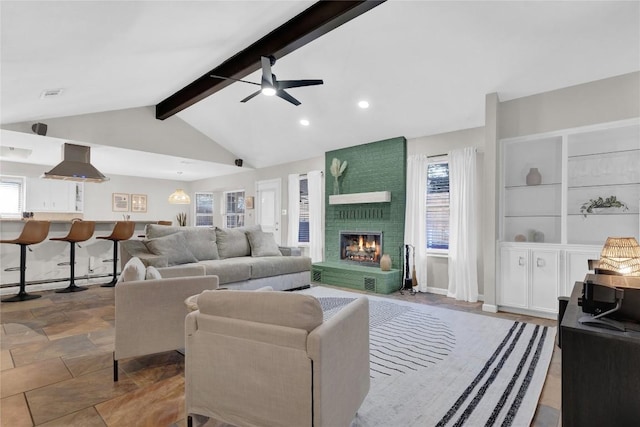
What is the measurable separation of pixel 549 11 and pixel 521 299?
304 centimetres

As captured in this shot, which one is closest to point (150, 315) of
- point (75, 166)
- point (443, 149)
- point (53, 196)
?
point (443, 149)

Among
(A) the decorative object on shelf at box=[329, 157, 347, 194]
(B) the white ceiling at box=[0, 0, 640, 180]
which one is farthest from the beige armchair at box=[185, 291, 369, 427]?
(A) the decorative object on shelf at box=[329, 157, 347, 194]

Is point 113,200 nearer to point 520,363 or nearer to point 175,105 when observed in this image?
point 175,105

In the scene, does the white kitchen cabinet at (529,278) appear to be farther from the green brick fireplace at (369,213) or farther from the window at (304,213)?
the window at (304,213)

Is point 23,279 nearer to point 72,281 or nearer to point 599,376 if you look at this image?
point 72,281

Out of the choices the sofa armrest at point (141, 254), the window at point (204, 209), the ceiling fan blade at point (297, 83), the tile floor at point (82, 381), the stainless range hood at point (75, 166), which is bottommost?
the tile floor at point (82, 381)

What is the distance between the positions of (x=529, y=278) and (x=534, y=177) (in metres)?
1.27

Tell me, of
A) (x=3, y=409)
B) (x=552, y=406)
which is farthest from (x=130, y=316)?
(x=552, y=406)

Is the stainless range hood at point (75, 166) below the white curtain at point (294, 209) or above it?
above

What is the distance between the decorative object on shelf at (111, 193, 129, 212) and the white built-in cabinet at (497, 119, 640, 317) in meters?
9.20

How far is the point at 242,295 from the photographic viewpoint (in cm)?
150

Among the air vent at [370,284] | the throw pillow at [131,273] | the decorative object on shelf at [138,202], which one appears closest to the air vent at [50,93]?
the throw pillow at [131,273]

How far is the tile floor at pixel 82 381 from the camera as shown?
1.80 m

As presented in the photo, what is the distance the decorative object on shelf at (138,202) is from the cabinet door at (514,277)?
9.17m
